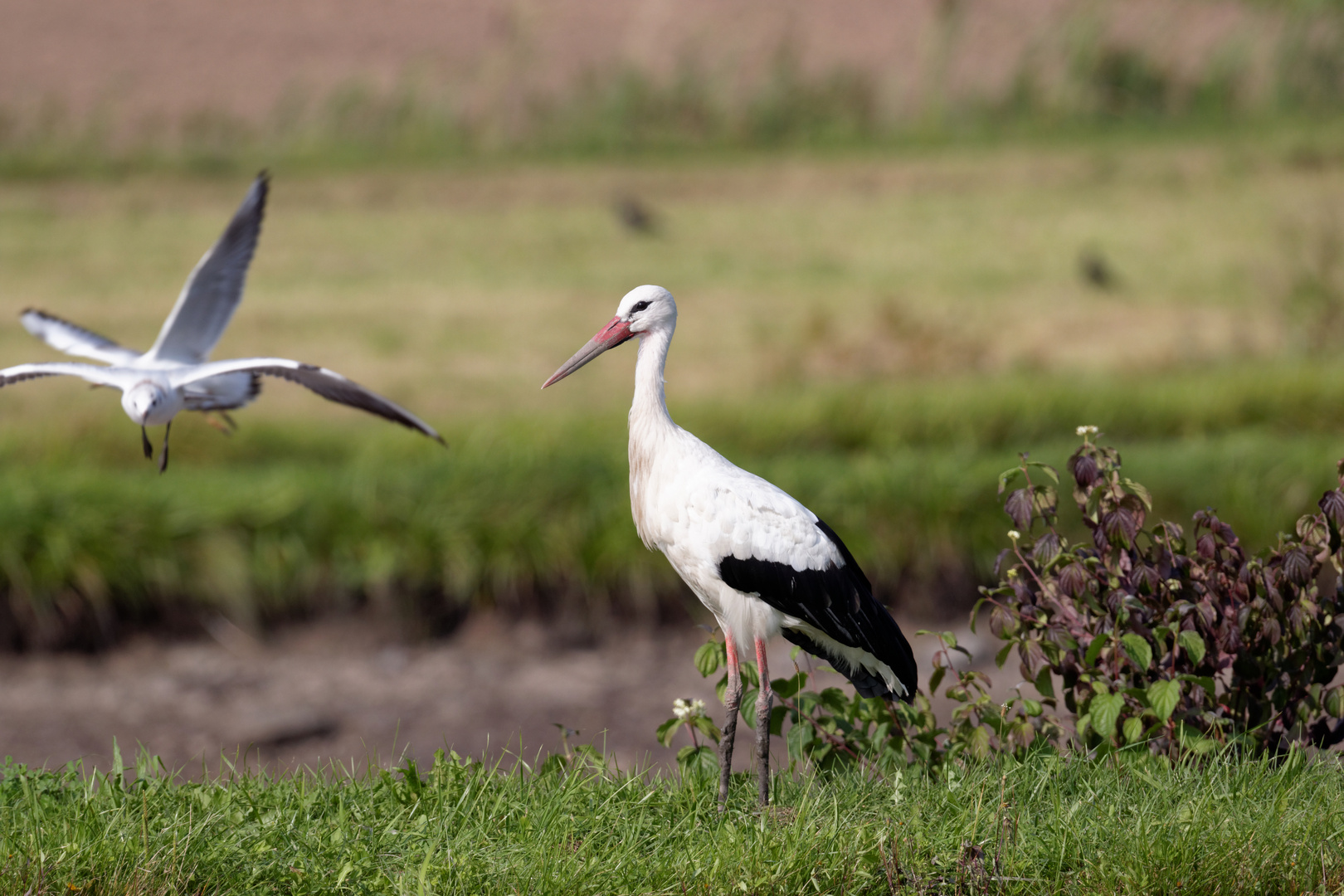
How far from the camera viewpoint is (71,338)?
248 centimetres

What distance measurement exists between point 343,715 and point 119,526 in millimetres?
1369

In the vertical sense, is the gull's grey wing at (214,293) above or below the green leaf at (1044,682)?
above

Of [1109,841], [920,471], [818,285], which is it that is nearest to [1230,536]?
[1109,841]

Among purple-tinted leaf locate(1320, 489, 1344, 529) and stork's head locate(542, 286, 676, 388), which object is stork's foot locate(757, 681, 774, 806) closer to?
stork's head locate(542, 286, 676, 388)

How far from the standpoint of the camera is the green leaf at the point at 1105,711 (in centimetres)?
315

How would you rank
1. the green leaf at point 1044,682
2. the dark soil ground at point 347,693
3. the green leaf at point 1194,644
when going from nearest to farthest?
the green leaf at point 1194,644 → the green leaf at point 1044,682 → the dark soil ground at point 347,693

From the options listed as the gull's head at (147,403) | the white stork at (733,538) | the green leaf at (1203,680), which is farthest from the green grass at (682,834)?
the gull's head at (147,403)

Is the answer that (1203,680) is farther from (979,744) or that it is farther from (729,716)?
(729,716)

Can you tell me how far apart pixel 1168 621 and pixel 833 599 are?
90 cm

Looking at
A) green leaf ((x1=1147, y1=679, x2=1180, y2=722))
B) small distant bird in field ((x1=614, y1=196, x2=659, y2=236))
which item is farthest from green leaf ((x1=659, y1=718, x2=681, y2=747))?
small distant bird in field ((x1=614, y1=196, x2=659, y2=236))

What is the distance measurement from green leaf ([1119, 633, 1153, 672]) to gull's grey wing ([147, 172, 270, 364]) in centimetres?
220

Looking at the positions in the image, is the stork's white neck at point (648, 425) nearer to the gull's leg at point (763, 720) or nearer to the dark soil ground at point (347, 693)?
the gull's leg at point (763, 720)

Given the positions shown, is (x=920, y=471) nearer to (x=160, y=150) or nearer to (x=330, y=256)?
(x=330, y=256)

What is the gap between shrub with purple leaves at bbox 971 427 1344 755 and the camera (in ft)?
10.6
